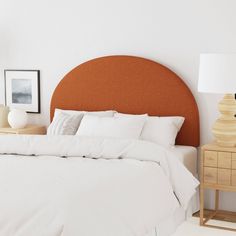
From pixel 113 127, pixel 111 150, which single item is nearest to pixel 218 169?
pixel 111 150

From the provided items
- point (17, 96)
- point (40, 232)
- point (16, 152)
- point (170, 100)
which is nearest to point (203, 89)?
point (170, 100)

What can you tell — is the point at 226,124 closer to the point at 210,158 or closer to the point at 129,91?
the point at 210,158

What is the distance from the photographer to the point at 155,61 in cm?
464

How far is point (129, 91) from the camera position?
4703mm

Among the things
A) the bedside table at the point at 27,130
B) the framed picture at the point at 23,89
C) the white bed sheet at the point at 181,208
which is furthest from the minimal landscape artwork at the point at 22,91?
the white bed sheet at the point at 181,208

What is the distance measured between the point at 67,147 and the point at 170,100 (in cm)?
111

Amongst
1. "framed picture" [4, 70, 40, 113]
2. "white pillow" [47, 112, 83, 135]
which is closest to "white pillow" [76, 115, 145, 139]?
"white pillow" [47, 112, 83, 135]

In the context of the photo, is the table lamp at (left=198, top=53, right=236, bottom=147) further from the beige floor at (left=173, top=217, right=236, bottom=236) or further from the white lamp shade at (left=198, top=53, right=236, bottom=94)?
the beige floor at (left=173, top=217, right=236, bottom=236)

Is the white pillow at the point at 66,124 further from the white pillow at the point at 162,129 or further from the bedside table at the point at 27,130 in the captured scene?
the white pillow at the point at 162,129

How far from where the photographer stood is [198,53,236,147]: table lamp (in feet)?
12.6

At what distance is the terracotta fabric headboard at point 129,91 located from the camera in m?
4.48

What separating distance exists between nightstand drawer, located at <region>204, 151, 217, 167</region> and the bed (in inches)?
6.9

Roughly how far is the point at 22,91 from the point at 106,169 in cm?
227

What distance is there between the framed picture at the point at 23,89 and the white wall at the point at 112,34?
0.20 ft
